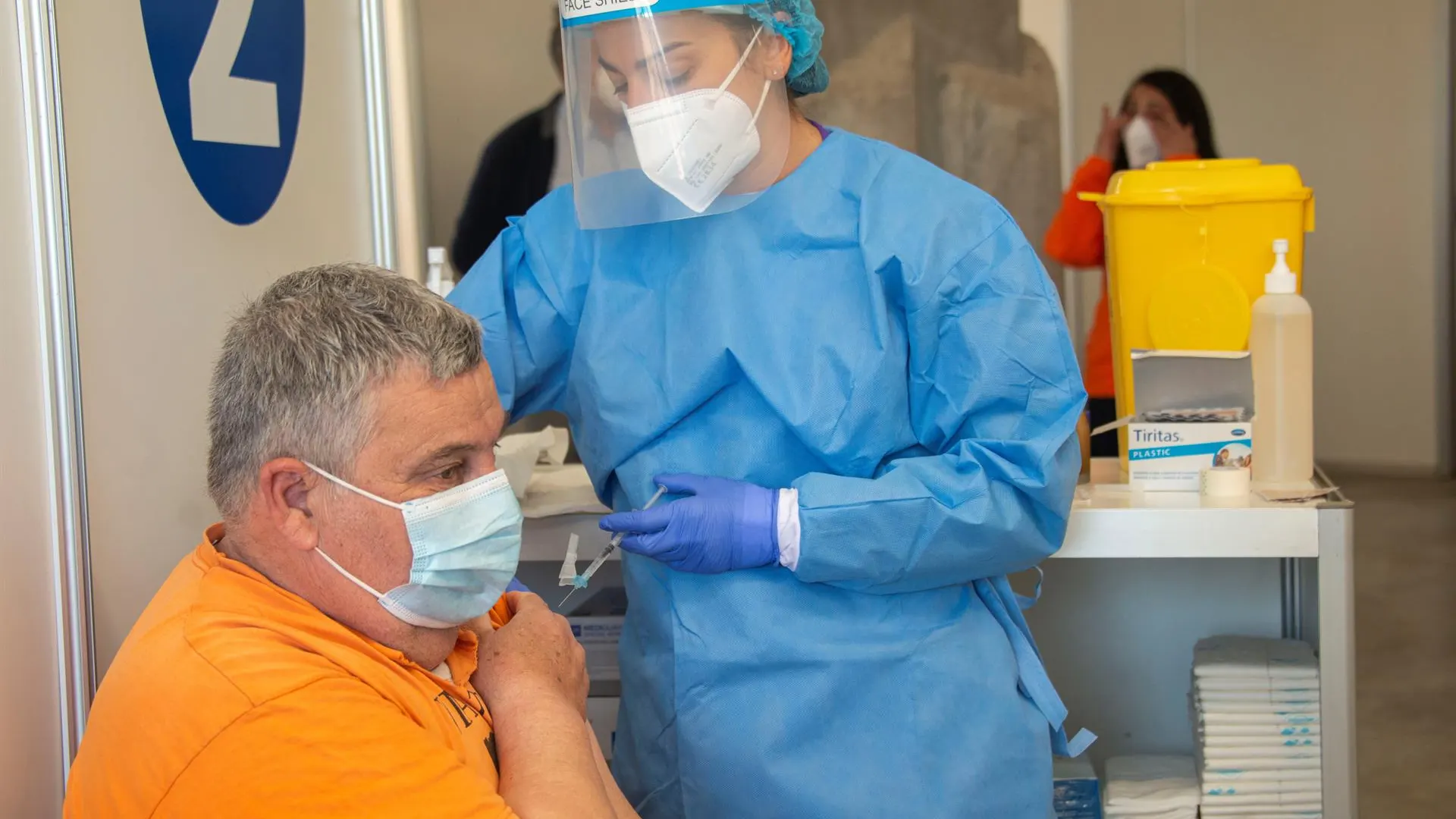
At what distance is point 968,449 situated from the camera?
1.44 meters

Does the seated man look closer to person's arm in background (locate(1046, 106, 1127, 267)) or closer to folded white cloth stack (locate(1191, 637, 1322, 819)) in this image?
folded white cloth stack (locate(1191, 637, 1322, 819))

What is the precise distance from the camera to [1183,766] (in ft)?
7.02

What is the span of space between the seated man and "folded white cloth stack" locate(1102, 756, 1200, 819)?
1.14 metres

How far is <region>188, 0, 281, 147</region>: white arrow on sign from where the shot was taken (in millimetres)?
A: 1789

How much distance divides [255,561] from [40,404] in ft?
1.31

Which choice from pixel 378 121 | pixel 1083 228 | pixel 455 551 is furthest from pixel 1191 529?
pixel 1083 228

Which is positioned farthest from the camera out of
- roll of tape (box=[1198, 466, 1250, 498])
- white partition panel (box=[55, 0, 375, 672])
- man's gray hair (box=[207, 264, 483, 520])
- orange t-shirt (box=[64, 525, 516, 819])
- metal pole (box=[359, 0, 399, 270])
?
metal pole (box=[359, 0, 399, 270])

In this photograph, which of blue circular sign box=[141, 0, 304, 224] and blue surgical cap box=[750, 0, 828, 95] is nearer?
blue surgical cap box=[750, 0, 828, 95]

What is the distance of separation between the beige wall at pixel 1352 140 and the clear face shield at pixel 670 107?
12.8 feet

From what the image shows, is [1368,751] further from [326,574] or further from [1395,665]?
[326,574]

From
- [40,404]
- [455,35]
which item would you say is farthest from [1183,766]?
[455,35]

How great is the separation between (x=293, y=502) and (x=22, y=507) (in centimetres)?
40

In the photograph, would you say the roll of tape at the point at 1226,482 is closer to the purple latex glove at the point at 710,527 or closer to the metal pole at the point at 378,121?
the purple latex glove at the point at 710,527

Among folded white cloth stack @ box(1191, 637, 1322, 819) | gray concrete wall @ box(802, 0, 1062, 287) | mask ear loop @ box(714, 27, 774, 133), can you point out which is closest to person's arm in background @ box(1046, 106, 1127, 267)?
gray concrete wall @ box(802, 0, 1062, 287)
